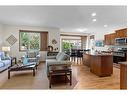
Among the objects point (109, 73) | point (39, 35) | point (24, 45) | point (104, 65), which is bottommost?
point (109, 73)

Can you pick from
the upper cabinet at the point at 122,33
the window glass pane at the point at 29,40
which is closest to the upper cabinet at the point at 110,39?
the upper cabinet at the point at 122,33

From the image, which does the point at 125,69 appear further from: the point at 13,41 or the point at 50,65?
the point at 13,41

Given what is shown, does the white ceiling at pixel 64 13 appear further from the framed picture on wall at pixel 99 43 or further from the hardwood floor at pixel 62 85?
the framed picture on wall at pixel 99 43

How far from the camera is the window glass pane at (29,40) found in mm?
8508

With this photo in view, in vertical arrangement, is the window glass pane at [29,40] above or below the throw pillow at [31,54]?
above

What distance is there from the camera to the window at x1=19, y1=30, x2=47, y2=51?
27.8 ft

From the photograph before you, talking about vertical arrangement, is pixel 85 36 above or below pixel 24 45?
above

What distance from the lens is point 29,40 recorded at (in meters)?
8.67

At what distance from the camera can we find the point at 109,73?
489 centimetres

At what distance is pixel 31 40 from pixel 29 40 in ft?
0.44
